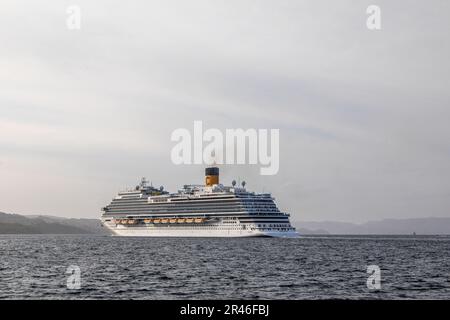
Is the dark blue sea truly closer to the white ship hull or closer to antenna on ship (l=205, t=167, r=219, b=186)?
the white ship hull

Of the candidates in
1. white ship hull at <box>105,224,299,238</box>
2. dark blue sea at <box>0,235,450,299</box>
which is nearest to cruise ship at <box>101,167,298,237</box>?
white ship hull at <box>105,224,299,238</box>

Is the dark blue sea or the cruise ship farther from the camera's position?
the cruise ship

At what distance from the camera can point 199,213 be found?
156 m

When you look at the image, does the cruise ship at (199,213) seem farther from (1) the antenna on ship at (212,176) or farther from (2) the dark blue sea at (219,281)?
(2) the dark blue sea at (219,281)

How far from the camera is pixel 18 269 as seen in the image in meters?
51.2

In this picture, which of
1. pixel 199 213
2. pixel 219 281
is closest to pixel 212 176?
pixel 199 213

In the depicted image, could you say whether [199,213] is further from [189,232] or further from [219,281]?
[219,281]

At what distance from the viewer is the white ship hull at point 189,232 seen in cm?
14338

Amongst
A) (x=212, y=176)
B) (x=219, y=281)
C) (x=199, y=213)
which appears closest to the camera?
(x=219, y=281)

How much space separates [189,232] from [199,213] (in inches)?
264

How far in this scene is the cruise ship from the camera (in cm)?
14662

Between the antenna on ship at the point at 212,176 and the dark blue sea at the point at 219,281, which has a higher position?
the antenna on ship at the point at 212,176

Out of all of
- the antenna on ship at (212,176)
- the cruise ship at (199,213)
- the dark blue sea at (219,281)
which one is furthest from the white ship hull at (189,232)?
the dark blue sea at (219,281)
